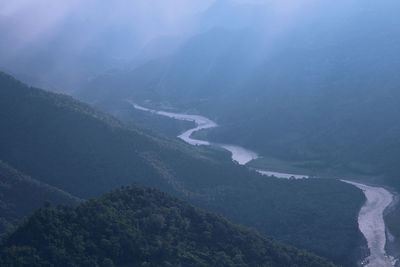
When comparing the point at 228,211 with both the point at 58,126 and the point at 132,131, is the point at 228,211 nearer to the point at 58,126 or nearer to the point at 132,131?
the point at 132,131

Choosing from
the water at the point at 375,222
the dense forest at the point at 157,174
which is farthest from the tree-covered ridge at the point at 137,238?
the dense forest at the point at 157,174

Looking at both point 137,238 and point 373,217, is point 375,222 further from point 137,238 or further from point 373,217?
point 137,238

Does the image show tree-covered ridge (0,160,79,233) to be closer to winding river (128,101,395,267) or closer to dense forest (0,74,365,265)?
dense forest (0,74,365,265)

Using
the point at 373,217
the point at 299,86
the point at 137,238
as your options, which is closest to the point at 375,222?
the point at 373,217

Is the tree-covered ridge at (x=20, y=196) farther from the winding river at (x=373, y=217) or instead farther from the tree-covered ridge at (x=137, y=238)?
the winding river at (x=373, y=217)

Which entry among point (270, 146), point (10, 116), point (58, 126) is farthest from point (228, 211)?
point (270, 146)

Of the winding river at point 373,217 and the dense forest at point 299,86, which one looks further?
the dense forest at point 299,86

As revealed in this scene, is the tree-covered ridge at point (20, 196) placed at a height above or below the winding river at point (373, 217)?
below
